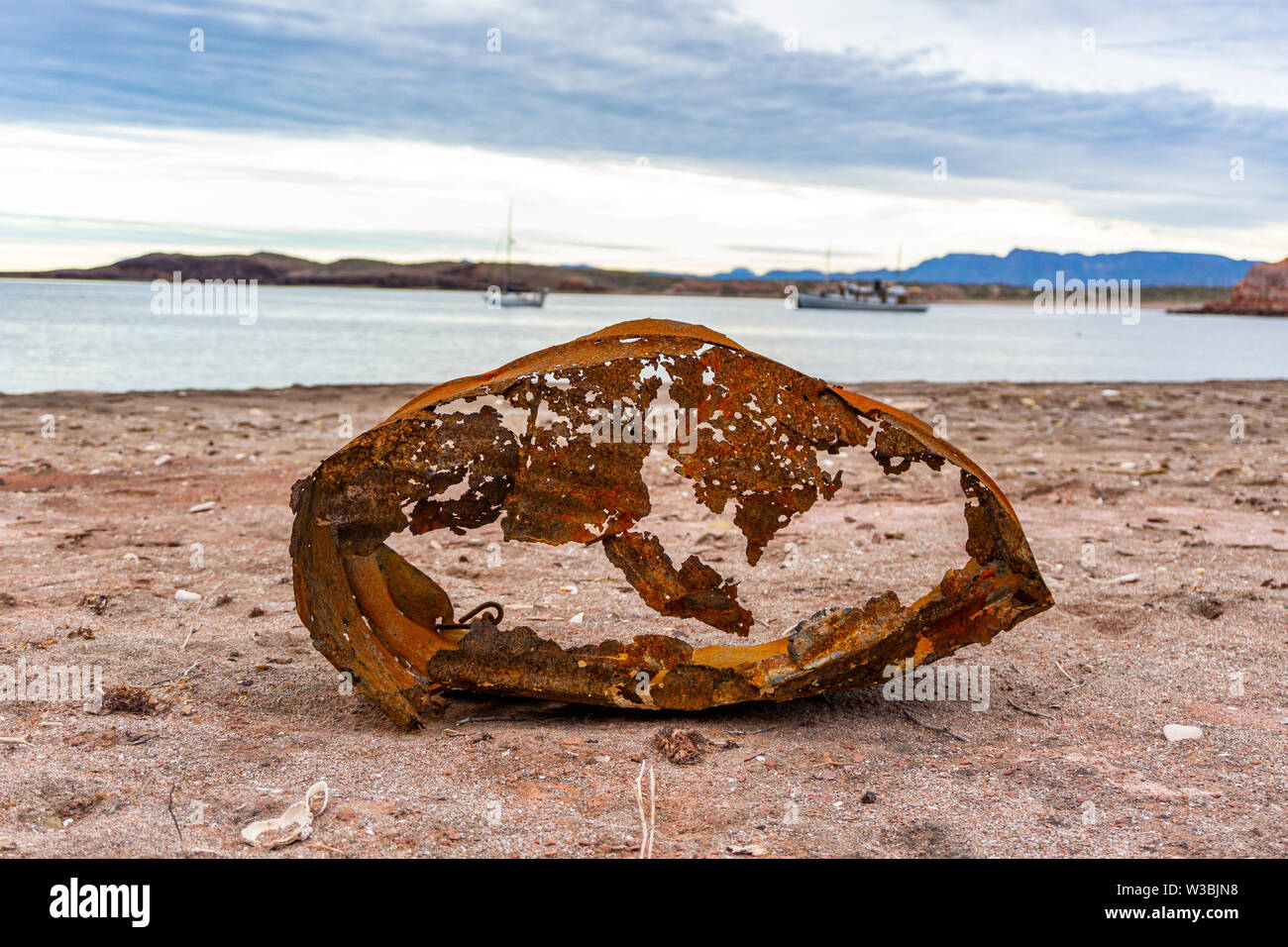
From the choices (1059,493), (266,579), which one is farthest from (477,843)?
(1059,493)

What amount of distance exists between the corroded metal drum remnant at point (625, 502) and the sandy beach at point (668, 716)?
0.19m

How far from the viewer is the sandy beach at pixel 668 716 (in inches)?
110

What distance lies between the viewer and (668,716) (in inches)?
142

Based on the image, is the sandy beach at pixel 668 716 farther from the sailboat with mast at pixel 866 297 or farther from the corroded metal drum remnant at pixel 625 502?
the sailboat with mast at pixel 866 297

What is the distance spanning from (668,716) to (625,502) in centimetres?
77

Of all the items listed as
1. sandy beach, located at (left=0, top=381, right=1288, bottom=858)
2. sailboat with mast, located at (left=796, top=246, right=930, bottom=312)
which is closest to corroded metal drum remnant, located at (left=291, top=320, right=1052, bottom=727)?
sandy beach, located at (left=0, top=381, right=1288, bottom=858)

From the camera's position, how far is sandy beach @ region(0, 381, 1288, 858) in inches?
110

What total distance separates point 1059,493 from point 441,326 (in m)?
41.1

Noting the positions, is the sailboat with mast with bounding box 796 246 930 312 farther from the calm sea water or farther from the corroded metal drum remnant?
the corroded metal drum remnant

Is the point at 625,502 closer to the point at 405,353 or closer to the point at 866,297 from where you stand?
the point at 405,353

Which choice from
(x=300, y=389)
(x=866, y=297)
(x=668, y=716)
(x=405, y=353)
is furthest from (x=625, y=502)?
(x=866, y=297)

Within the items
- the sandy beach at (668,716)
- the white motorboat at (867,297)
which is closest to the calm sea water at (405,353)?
the sandy beach at (668,716)

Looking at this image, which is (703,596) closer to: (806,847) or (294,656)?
(806,847)

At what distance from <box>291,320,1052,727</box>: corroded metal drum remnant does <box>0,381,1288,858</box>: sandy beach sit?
0.19 metres
